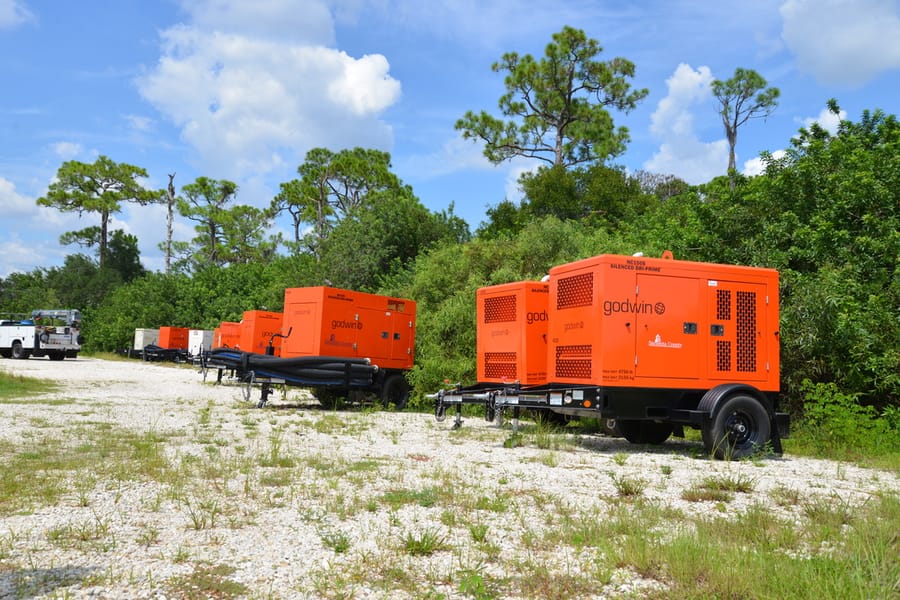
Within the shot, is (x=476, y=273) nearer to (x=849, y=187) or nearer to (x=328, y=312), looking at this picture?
(x=328, y=312)

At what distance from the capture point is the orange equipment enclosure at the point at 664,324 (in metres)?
10.2

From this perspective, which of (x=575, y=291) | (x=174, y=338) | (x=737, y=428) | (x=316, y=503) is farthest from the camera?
(x=174, y=338)

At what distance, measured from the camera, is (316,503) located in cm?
625

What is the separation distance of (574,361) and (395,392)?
8.24 m

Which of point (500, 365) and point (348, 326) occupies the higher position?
point (348, 326)

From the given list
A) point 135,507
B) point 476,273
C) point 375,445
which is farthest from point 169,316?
point 135,507

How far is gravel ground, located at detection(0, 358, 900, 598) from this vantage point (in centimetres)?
429

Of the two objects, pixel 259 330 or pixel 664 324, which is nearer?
pixel 664 324

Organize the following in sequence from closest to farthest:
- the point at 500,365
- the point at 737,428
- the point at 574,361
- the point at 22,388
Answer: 1. the point at 737,428
2. the point at 574,361
3. the point at 500,365
4. the point at 22,388

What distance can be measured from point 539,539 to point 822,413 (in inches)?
340

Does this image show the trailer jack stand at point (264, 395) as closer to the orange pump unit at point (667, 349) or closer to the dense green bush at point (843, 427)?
the orange pump unit at point (667, 349)

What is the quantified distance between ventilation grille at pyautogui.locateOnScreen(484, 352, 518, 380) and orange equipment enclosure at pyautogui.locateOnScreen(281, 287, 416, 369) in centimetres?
561

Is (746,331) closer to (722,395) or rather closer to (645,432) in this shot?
(722,395)

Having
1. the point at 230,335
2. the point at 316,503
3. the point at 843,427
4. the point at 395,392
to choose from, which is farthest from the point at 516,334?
the point at 230,335
